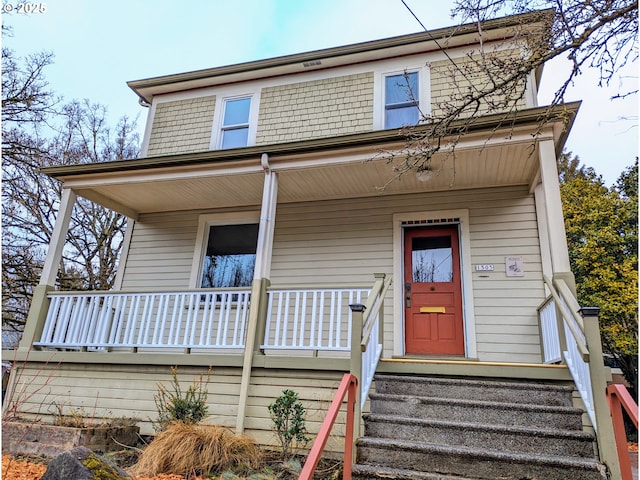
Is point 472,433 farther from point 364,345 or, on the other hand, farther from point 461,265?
point 461,265

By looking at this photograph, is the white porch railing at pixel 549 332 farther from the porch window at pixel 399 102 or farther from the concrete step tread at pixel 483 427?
the porch window at pixel 399 102

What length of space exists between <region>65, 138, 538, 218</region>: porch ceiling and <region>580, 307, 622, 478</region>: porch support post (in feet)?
7.37

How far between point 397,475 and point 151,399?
3496 millimetres

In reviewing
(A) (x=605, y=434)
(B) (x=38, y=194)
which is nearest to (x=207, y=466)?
(A) (x=605, y=434)

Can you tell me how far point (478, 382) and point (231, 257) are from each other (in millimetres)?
4714

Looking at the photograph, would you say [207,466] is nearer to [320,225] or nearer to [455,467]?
[455,467]

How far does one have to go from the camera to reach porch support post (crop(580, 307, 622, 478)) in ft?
9.92

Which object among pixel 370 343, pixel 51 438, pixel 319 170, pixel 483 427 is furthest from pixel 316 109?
pixel 51 438

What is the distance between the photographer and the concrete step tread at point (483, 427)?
3.24 meters

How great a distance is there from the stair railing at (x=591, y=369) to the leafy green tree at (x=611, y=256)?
22.5 feet

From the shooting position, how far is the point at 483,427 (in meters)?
3.42

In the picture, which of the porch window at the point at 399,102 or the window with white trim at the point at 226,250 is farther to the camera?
the window with white trim at the point at 226,250

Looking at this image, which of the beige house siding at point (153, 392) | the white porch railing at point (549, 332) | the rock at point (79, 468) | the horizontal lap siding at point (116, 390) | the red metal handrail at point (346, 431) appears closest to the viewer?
the red metal handrail at point (346, 431)
